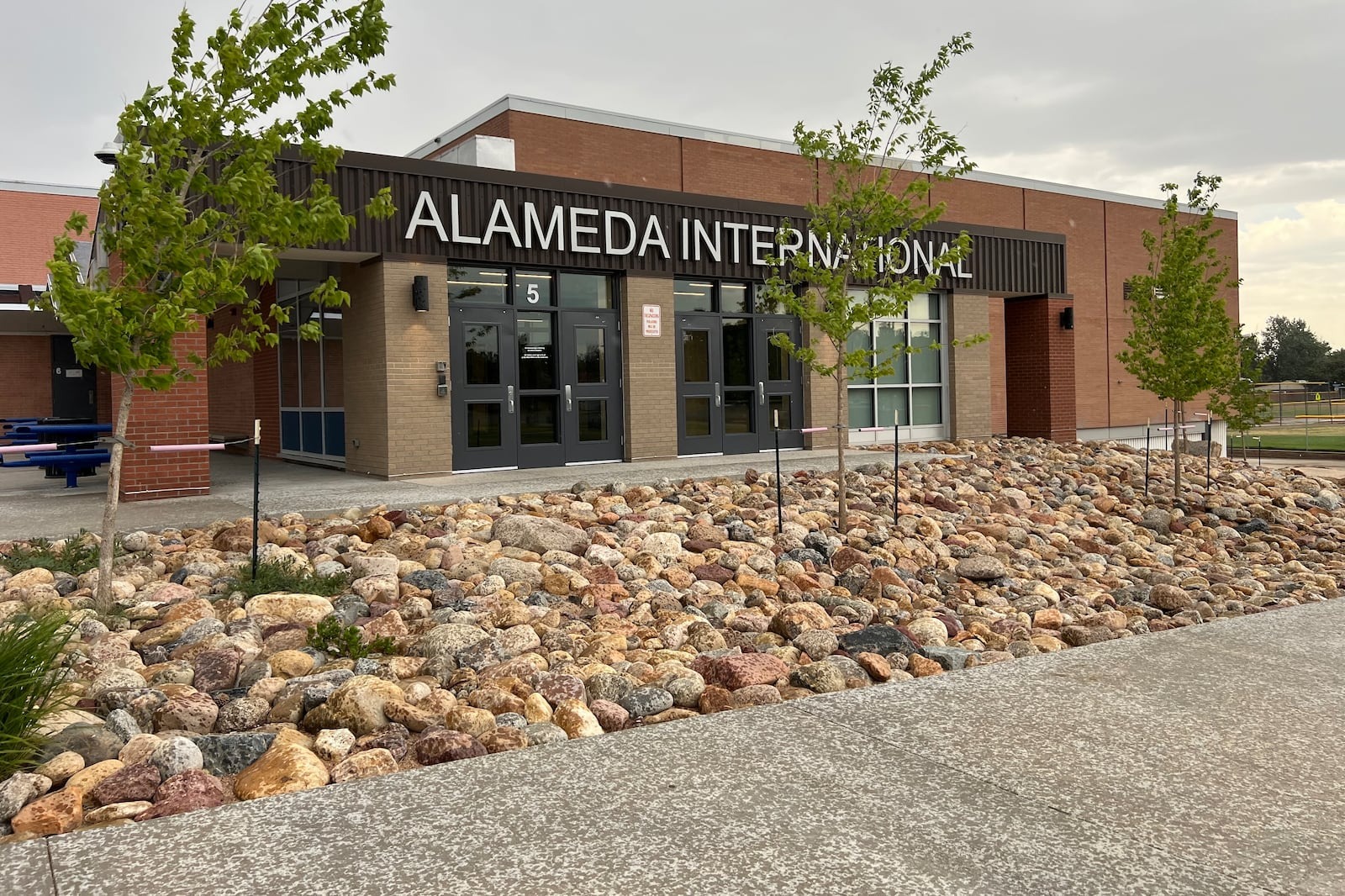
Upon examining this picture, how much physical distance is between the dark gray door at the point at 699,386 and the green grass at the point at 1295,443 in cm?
3386

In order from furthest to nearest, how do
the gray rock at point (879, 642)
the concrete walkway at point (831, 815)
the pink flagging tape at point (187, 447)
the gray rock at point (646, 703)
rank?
the pink flagging tape at point (187, 447)
the gray rock at point (879, 642)
the gray rock at point (646, 703)
the concrete walkway at point (831, 815)

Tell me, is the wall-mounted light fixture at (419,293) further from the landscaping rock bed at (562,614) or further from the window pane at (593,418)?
the landscaping rock bed at (562,614)

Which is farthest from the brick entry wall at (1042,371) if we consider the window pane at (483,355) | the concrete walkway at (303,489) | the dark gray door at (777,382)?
the window pane at (483,355)

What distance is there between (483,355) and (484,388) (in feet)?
1.56

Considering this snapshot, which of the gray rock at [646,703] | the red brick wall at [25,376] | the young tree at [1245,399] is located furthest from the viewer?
the young tree at [1245,399]

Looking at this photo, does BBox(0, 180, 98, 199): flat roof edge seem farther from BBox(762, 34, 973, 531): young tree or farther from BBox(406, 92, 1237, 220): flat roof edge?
BBox(762, 34, 973, 531): young tree

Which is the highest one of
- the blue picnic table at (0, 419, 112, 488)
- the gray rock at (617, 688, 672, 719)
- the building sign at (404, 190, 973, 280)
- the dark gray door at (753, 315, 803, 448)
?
the building sign at (404, 190, 973, 280)

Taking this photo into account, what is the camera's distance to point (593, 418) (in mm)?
15352

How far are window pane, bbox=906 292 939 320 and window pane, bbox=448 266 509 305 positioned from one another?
813 centimetres

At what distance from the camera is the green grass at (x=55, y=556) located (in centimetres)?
778

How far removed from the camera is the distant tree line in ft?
357

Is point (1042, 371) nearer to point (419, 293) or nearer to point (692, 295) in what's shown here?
point (692, 295)

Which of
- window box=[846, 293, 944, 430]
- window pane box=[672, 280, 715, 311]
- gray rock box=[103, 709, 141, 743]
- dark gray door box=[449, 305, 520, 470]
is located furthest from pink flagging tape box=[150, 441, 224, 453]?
window box=[846, 293, 944, 430]

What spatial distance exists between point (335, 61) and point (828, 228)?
5.44 m
